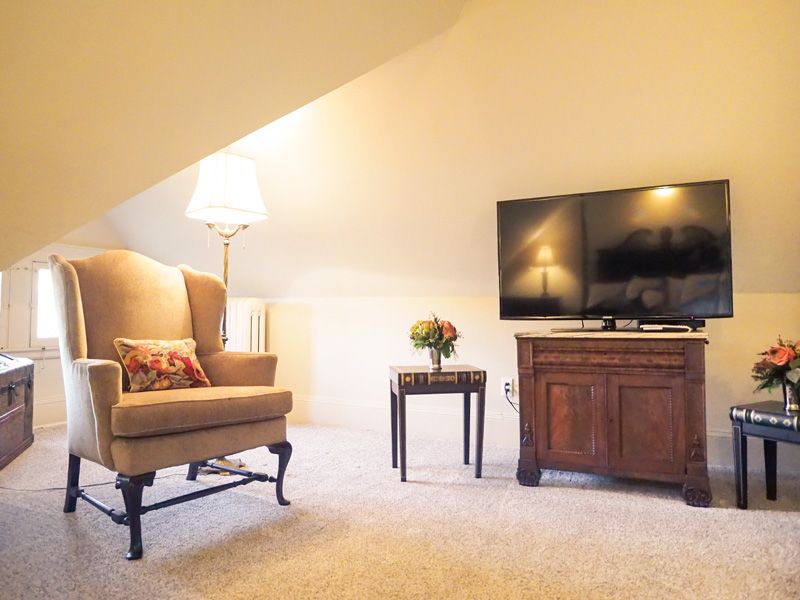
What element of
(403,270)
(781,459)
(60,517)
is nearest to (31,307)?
(60,517)

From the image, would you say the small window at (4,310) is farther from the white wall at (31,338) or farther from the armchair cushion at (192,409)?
the armchair cushion at (192,409)

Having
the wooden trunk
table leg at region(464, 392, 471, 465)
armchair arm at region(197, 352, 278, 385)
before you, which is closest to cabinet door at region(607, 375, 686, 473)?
table leg at region(464, 392, 471, 465)

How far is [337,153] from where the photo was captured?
3.41m

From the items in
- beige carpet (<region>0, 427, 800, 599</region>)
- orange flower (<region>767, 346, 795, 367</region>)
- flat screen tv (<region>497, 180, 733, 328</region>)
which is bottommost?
beige carpet (<region>0, 427, 800, 599</region>)

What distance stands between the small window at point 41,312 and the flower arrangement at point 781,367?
4633 millimetres

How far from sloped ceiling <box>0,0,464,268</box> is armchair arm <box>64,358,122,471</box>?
0.51 m

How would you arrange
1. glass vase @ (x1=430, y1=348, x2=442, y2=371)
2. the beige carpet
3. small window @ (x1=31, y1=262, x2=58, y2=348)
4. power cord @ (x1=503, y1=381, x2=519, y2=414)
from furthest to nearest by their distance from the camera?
small window @ (x1=31, y1=262, x2=58, y2=348)
power cord @ (x1=503, y1=381, x2=519, y2=414)
glass vase @ (x1=430, y1=348, x2=442, y2=371)
the beige carpet

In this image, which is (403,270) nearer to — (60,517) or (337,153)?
(337,153)

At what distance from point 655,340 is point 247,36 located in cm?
216

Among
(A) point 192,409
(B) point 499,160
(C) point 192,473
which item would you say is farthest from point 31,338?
(B) point 499,160

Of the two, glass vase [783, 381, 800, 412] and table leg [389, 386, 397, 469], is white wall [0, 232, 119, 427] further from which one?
glass vase [783, 381, 800, 412]

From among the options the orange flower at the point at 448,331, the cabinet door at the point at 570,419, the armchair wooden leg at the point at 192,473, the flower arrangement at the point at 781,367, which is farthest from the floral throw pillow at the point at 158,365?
the flower arrangement at the point at 781,367

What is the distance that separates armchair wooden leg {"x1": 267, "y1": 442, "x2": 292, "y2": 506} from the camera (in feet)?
7.84

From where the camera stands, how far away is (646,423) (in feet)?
8.45
